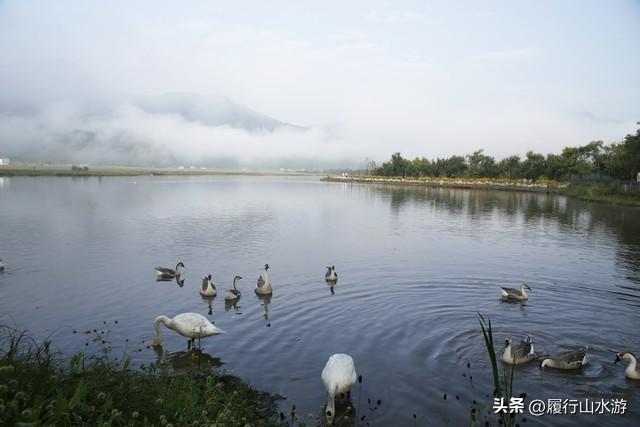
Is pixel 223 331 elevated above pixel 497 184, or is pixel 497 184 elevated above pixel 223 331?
pixel 497 184

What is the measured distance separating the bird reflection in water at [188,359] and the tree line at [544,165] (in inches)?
2371

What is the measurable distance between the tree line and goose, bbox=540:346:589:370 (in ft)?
183

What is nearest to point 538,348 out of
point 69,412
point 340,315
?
point 340,315

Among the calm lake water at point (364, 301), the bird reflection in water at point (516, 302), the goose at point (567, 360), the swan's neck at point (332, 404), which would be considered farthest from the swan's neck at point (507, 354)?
the bird reflection in water at point (516, 302)

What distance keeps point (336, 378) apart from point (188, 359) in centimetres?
385

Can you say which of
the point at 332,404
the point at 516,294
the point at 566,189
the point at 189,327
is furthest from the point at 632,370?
the point at 566,189

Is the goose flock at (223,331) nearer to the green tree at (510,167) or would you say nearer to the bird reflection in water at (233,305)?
the bird reflection in water at (233,305)

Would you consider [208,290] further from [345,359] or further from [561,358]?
[561,358]

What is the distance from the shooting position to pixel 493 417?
26.8 ft

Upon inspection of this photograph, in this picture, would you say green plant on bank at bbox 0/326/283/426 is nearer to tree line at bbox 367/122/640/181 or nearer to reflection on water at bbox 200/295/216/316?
reflection on water at bbox 200/295/216/316

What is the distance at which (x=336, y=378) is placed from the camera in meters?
8.17

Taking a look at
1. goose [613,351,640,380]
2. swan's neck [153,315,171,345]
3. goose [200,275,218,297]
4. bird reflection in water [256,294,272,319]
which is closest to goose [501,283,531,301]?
goose [613,351,640,380]

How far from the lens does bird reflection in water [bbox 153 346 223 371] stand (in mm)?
9922

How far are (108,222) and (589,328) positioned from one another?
29244mm
